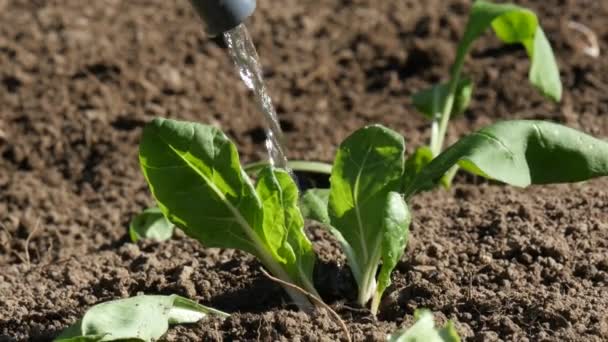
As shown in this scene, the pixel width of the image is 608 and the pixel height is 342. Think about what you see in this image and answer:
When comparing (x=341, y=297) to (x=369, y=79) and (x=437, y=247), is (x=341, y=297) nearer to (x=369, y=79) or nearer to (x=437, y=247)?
(x=437, y=247)

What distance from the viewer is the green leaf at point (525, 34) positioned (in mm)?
3119

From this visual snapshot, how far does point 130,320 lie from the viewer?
2.28 m

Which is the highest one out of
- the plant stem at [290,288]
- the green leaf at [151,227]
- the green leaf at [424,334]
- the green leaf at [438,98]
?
the green leaf at [424,334]

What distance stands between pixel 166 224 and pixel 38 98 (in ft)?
3.63

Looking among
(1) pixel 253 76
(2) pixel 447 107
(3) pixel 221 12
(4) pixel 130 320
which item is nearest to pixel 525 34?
(2) pixel 447 107

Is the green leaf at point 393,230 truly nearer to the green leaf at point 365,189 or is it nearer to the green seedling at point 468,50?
the green leaf at point 365,189

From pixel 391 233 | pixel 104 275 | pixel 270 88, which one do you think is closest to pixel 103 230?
pixel 104 275

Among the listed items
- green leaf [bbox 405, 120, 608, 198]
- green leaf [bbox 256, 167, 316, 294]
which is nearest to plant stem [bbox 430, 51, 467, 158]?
green leaf [bbox 405, 120, 608, 198]

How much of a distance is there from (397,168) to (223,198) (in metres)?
0.37

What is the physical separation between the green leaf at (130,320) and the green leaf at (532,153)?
574mm

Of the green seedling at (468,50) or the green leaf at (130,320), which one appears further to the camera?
the green seedling at (468,50)

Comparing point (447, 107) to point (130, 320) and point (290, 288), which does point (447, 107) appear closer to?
point (290, 288)

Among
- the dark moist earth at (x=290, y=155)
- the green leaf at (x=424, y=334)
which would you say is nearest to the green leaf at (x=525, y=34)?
the dark moist earth at (x=290, y=155)

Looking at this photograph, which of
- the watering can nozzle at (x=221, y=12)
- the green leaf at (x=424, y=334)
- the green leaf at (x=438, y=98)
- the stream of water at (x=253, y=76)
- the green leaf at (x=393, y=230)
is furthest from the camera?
the green leaf at (x=438, y=98)
